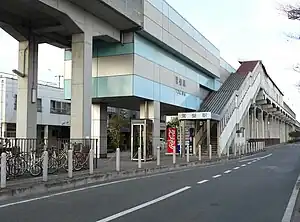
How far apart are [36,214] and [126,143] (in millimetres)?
53919

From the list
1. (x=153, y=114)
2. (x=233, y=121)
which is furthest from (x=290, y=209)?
(x=233, y=121)

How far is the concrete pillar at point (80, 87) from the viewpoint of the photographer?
2102cm

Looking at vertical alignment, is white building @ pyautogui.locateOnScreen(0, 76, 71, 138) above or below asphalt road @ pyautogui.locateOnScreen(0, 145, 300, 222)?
above

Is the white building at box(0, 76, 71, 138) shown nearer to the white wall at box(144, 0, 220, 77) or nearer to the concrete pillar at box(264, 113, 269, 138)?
the white wall at box(144, 0, 220, 77)

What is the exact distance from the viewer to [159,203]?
10.8 metres

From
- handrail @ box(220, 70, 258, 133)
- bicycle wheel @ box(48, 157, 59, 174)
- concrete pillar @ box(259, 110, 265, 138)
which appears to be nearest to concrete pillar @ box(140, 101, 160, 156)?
handrail @ box(220, 70, 258, 133)

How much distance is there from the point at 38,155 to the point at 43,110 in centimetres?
4220

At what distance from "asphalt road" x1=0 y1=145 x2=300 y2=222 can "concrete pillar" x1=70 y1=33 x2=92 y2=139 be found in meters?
6.19

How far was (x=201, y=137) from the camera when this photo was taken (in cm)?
4266

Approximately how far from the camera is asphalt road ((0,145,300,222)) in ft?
29.1

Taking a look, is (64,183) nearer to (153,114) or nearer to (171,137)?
(153,114)

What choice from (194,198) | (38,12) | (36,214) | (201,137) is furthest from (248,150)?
(36,214)

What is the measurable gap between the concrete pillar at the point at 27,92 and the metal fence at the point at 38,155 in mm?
4328

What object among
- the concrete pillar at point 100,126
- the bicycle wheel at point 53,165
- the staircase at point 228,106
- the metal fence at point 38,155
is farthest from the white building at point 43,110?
the bicycle wheel at point 53,165
